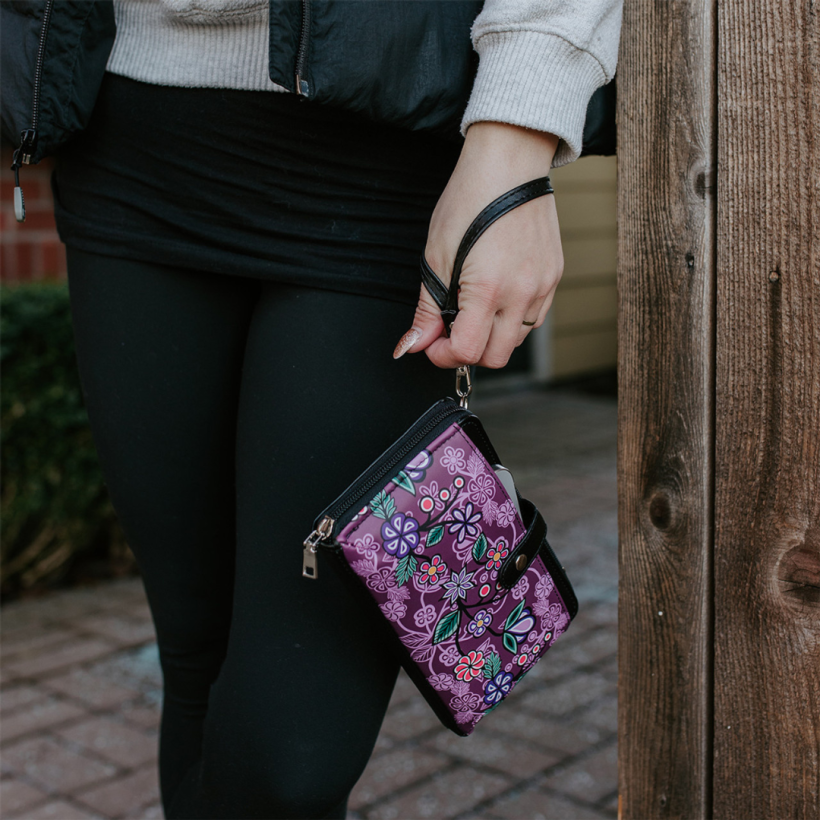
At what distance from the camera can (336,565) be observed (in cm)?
106

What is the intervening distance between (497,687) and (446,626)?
0.13m

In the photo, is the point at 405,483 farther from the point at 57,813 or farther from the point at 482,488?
the point at 57,813

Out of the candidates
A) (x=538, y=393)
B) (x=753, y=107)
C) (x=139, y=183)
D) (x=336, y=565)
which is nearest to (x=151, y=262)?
(x=139, y=183)

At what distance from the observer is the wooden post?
1.12 meters

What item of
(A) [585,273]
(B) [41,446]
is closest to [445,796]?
(B) [41,446]

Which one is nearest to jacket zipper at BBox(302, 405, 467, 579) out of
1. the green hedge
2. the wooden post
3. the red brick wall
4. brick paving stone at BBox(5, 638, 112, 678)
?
the wooden post

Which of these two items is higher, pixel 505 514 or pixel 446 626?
pixel 505 514

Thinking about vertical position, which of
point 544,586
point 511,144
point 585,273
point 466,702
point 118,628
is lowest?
point 118,628

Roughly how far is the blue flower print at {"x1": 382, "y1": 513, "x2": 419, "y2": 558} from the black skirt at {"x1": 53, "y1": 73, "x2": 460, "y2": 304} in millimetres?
293

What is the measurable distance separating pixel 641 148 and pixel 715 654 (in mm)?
629

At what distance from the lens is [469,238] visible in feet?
3.48

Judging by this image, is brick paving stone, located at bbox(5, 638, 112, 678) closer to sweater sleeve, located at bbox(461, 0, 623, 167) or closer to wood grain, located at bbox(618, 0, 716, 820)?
wood grain, located at bbox(618, 0, 716, 820)

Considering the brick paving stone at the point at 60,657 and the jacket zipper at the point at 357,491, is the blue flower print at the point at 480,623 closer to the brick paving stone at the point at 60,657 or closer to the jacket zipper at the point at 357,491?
the jacket zipper at the point at 357,491

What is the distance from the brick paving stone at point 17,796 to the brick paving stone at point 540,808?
104cm
